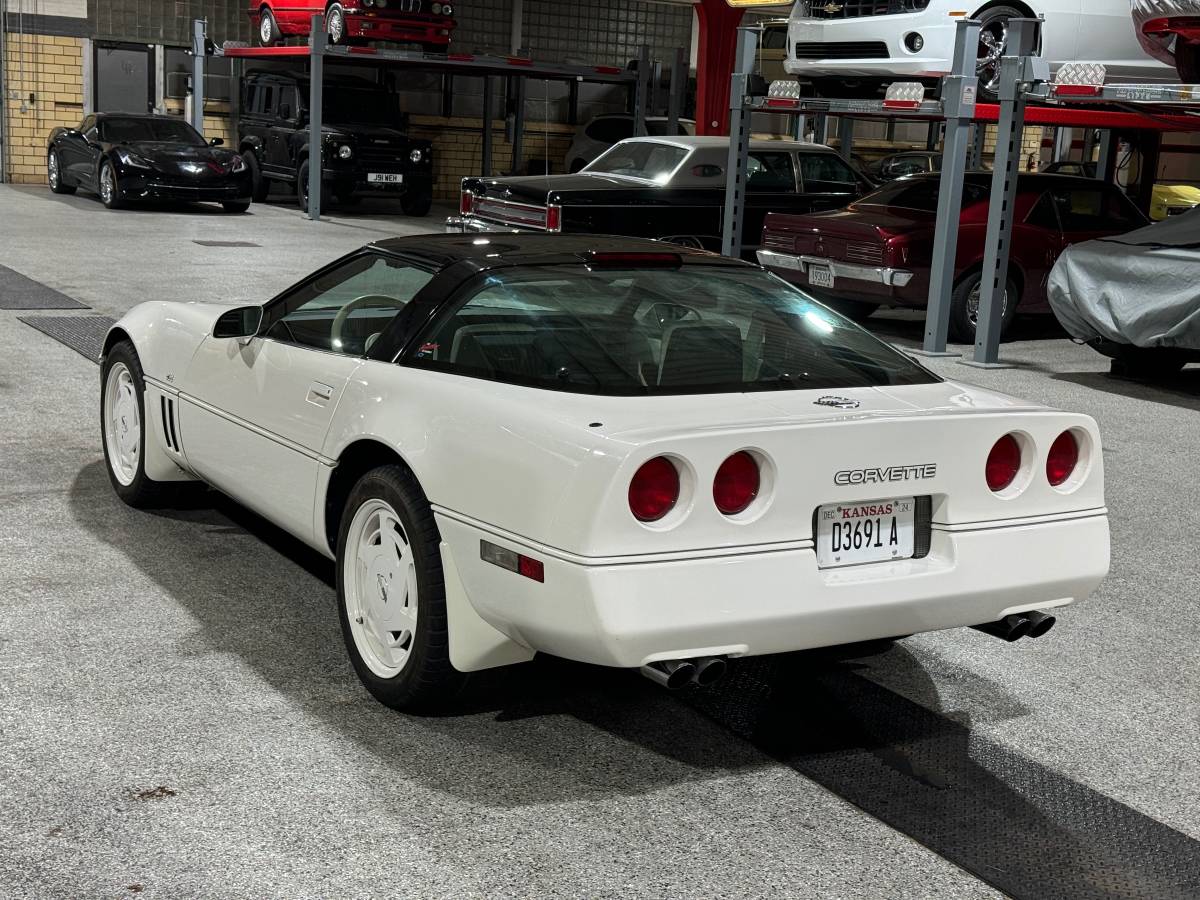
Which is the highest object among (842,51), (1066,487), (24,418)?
(842,51)

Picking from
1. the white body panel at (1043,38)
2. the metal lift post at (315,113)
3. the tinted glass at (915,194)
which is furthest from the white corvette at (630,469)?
the metal lift post at (315,113)

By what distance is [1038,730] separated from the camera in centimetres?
394

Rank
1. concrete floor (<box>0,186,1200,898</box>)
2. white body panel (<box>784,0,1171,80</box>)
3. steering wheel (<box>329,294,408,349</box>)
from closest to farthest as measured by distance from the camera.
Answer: concrete floor (<box>0,186,1200,898</box>) < steering wheel (<box>329,294,408,349</box>) < white body panel (<box>784,0,1171,80</box>)

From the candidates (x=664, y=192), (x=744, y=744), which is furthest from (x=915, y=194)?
(x=744, y=744)

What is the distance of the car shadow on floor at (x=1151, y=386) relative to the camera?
9914 millimetres

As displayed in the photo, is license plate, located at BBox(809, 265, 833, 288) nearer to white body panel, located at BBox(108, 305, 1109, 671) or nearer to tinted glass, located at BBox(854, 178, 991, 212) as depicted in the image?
tinted glass, located at BBox(854, 178, 991, 212)

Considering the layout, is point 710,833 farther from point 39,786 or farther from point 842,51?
point 842,51

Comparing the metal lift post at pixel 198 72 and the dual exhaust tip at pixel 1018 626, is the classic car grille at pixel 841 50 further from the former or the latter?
the metal lift post at pixel 198 72

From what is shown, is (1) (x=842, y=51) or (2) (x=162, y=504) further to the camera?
(1) (x=842, y=51)

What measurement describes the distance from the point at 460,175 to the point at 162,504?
24.8 meters

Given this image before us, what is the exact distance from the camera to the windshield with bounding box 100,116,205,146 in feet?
70.2

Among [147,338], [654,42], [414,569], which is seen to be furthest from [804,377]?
[654,42]

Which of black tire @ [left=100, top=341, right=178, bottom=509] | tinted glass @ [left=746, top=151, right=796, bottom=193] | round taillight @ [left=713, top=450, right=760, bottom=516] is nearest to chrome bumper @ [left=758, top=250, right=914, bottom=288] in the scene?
tinted glass @ [left=746, top=151, right=796, bottom=193]

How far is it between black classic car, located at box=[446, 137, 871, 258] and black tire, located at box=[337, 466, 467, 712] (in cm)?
947
